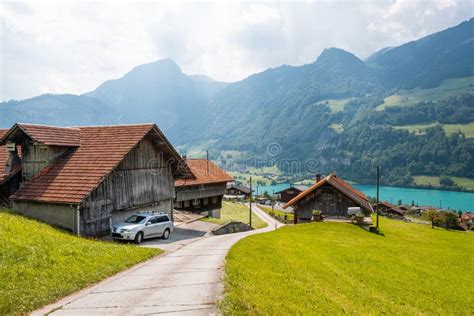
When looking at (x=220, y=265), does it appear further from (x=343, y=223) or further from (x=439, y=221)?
(x=439, y=221)

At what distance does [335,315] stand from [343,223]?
34521 millimetres

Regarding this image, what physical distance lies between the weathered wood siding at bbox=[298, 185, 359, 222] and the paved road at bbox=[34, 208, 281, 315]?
35543mm

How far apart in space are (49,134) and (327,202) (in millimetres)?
35265

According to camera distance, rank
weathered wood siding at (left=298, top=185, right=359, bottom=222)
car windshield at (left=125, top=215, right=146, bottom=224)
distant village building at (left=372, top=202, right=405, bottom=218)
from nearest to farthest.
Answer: car windshield at (left=125, top=215, right=146, bottom=224)
weathered wood siding at (left=298, top=185, right=359, bottom=222)
distant village building at (left=372, top=202, right=405, bottom=218)

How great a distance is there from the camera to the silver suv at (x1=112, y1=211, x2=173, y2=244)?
2661cm

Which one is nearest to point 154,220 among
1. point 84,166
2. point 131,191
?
point 131,191

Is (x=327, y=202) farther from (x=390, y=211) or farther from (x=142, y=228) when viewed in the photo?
(x=390, y=211)

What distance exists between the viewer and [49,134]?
29344 mm

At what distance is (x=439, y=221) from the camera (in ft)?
287

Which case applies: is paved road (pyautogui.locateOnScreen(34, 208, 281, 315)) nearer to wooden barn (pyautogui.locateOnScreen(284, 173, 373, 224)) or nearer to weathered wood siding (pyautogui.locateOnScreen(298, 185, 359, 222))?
wooden barn (pyautogui.locateOnScreen(284, 173, 373, 224))

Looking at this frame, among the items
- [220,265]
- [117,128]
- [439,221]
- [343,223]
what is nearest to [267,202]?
[439,221]

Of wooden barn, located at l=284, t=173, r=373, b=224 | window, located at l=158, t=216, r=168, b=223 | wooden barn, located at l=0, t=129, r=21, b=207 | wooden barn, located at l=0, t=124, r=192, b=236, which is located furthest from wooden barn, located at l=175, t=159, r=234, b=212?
wooden barn, located at l=0, t=129, r=21, b=207

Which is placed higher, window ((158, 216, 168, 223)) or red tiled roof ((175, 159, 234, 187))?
red tiled roof ((175, 159, 234, 187))

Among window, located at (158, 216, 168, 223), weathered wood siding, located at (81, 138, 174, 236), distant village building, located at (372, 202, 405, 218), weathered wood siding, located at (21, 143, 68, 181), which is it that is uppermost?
weathered wood siding, located at (21, 143, 68, 181)
